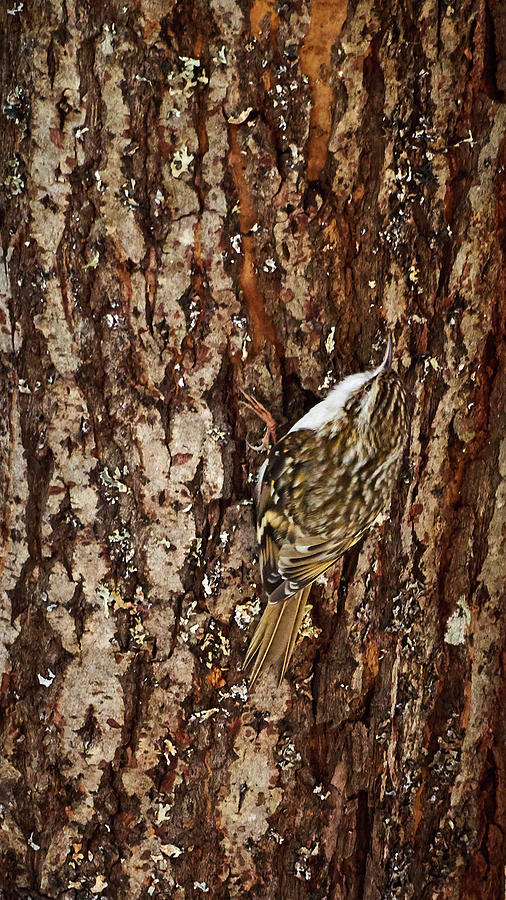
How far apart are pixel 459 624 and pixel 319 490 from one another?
405mm

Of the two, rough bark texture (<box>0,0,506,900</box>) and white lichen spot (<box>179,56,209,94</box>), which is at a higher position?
white lichen spot (<box>179,56,209,94</box>)

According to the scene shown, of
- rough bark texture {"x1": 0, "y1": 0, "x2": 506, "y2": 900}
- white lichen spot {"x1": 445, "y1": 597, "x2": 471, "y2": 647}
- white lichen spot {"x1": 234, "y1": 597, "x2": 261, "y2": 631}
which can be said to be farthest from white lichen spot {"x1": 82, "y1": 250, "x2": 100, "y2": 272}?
white lichen spot {"x1": 445, "y1": 597, "x2": 471, "y2": 647}

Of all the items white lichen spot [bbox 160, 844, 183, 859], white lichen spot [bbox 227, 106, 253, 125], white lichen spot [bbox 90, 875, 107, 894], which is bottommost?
white lichen spot [bbox 90, 875, 107, 894]

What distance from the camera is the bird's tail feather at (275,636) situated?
56.3 inches

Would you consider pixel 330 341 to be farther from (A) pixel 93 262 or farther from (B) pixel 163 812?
(B) pixel 163 812

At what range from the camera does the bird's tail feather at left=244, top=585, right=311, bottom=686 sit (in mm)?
1431

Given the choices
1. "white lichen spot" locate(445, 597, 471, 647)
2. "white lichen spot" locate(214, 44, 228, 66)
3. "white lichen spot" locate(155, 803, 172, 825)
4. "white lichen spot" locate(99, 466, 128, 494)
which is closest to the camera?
"white lichen spot" locate(214, 44, 228, 66)

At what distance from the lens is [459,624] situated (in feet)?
5.25

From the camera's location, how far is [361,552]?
4.91 ft

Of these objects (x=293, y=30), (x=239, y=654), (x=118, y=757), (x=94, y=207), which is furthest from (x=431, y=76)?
(x=118, y=757)

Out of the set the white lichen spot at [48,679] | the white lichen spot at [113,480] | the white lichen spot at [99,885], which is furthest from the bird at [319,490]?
the white lichen spot at [99,885]

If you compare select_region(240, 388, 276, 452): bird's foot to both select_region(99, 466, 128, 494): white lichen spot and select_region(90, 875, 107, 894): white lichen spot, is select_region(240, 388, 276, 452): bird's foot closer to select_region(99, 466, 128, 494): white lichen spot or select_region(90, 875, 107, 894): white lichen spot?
select_region(99, 466, 128, 494): white lichen spot

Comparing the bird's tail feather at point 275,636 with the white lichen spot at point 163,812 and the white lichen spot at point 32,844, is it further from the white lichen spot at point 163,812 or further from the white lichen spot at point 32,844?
the white lichen spot at point 32,844

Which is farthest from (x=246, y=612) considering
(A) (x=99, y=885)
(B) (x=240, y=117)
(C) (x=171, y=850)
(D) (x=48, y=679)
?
(B) (x=240, y=117)
